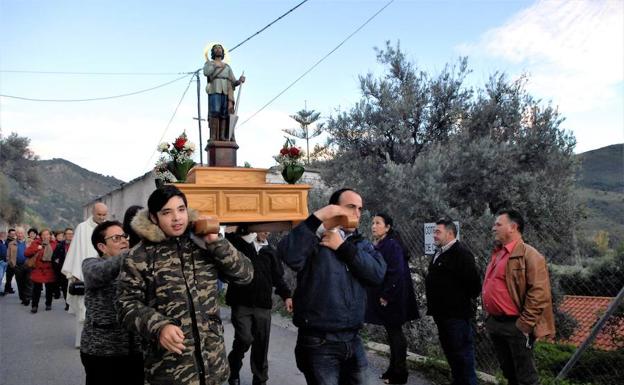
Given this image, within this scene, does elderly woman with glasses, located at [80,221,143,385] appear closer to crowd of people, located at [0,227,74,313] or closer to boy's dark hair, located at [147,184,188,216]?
boy's dark hair, located at [147,184,188,216]

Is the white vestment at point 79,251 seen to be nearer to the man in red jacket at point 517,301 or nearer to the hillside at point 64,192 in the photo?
the man in red jacket at point 517,301

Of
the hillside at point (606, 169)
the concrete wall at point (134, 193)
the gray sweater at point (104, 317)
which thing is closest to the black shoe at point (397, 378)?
the gray sweater at point (104, 317)

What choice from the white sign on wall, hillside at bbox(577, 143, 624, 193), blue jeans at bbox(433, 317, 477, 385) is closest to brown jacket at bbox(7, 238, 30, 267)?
the white sign on wall

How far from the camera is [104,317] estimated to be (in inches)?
154

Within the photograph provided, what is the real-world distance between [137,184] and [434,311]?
20.8 metres

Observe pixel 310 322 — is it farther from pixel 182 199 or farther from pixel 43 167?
pixel 43 167

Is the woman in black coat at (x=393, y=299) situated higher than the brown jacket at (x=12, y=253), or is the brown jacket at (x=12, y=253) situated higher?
the brown jacket at (x=12, y=253)

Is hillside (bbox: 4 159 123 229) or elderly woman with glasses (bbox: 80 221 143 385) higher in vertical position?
hillside (bbox: 4 159 123 229)

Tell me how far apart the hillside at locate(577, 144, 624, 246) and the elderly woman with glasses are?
1136cm

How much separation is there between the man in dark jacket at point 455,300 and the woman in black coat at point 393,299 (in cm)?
51

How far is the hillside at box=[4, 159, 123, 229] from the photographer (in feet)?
294

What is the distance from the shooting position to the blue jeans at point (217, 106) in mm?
4859

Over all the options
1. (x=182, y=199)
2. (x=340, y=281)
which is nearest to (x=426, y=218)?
(x=340, y=281)

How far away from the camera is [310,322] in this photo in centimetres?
345
